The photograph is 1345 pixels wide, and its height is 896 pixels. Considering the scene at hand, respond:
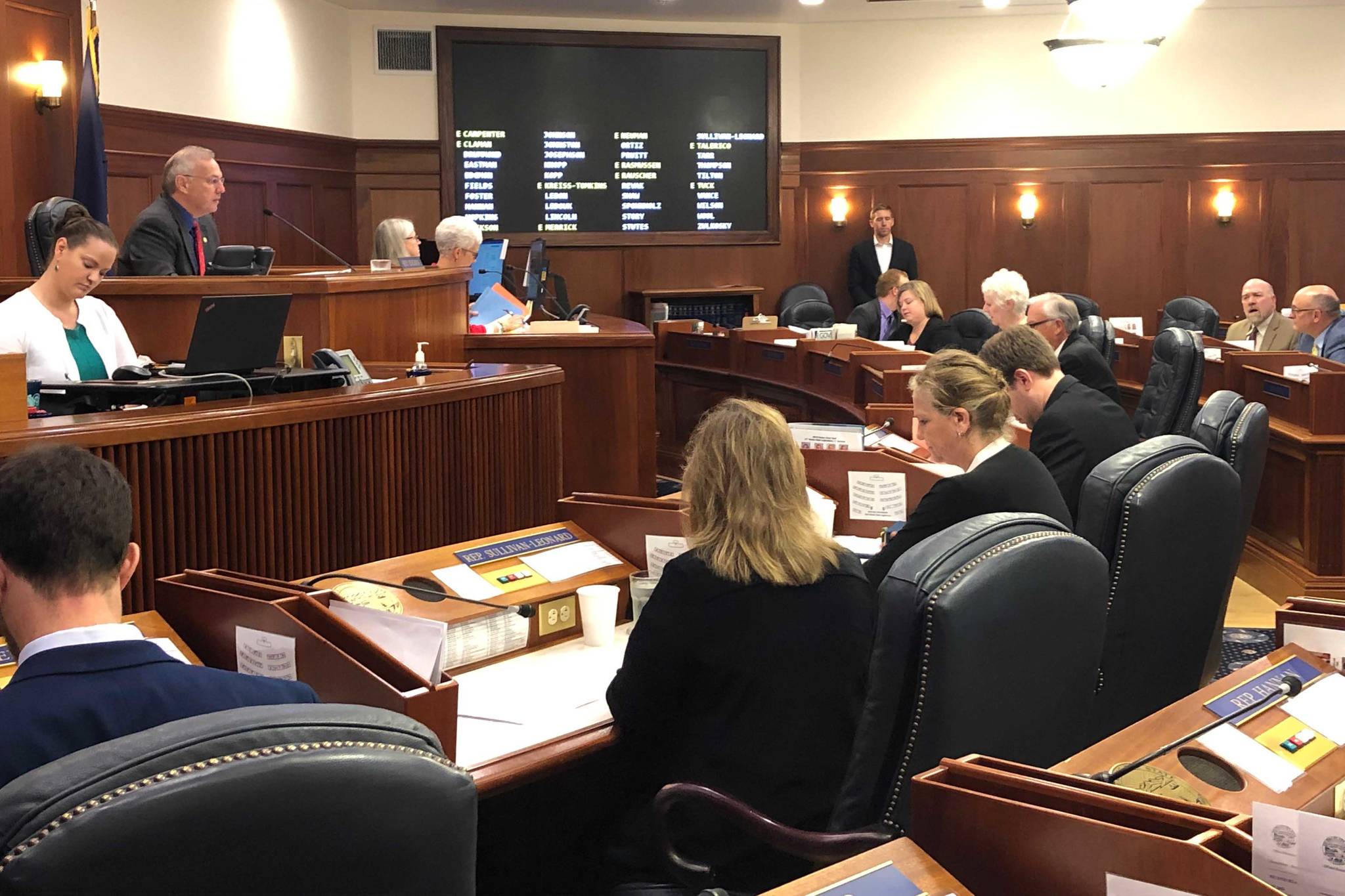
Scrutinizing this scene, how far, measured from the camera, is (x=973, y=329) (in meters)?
7.47

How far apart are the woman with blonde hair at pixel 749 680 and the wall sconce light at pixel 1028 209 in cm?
1008

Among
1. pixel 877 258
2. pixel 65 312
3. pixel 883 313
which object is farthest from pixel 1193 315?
pixel 65 312

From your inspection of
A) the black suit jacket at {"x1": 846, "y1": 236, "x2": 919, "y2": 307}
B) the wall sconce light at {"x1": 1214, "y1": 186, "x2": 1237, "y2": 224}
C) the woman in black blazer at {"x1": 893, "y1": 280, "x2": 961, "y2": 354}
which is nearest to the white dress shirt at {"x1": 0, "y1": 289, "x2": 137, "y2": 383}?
the woman in black blazer at {"x1": 893, "y1": 280, "x2": 961, "y2": 354}

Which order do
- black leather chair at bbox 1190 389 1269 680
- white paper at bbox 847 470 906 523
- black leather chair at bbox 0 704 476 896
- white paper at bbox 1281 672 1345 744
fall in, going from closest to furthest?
black leather chair at bbox 0 704 476 896
white paper at bbox 1281 672 1345 744
black leather chair at bbox 1190 389 1269 680
white paper at bbox 847 470 906 523

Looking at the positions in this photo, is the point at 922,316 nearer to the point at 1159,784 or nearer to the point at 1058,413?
the point at 1058,413

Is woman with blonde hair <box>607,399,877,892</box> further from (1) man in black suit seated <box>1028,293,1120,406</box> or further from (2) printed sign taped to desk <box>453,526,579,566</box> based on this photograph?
(1) man in black suit seated <box>1028,293,1120,406</box>

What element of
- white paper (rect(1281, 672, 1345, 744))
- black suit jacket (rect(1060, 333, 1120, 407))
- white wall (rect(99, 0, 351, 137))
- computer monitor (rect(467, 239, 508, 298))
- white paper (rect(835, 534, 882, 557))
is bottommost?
white paper (rect(835, 534, 882, 557))

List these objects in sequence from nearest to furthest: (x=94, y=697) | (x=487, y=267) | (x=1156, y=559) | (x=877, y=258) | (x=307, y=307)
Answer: (x=94, y=697), (x=1156, y=559), (x=307, y=307), (x=487, y=267), (x=877, y=258)

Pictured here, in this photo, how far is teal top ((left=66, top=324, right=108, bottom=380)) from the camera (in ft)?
12.1

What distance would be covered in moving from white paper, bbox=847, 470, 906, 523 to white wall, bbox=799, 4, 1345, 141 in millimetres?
8401

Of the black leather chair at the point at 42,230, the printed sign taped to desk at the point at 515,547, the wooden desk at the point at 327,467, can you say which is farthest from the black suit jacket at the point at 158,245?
the printed sign taped to desk at the point at 515,547

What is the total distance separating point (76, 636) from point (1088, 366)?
14.1 ft

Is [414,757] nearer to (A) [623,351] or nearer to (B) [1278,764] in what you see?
(B) [1278,764]

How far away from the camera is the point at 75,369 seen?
3.65 metres
